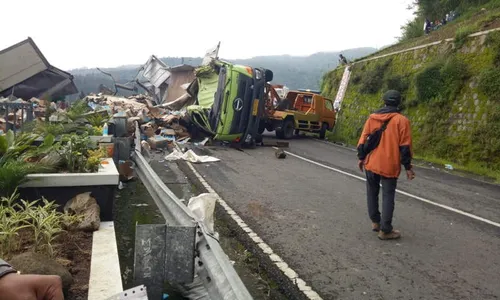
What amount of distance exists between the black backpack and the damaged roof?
A: 1590 cm

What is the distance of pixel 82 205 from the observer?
3.96 meters

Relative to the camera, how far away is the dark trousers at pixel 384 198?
215 inches

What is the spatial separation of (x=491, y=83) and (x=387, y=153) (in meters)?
10.1

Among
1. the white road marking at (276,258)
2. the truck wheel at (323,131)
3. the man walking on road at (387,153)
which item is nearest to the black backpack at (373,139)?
the man walking on road at (387,153)

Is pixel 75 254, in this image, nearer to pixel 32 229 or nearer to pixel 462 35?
pixel 32 229

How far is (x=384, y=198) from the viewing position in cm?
551

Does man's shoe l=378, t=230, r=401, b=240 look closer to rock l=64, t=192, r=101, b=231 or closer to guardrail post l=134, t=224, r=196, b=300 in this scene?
guardrail post l=134, t=224, r=196, b=300

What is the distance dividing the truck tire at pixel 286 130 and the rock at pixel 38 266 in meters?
16.3

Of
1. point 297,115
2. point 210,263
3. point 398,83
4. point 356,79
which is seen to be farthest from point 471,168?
point 210,263

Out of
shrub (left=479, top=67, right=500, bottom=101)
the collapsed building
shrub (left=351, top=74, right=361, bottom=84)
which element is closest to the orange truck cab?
shrub (left=351, top=74, right=361, bottom=84)

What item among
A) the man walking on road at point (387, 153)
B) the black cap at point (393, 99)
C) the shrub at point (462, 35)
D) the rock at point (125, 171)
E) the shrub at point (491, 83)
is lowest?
the rock at point (125, 171)

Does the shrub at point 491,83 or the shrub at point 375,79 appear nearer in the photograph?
the shrub at point 491,83

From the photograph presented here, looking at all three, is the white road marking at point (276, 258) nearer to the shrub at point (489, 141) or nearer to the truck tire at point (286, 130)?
the shrub at point (489, 141)

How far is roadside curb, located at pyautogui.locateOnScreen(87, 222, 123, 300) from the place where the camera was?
273 cm
